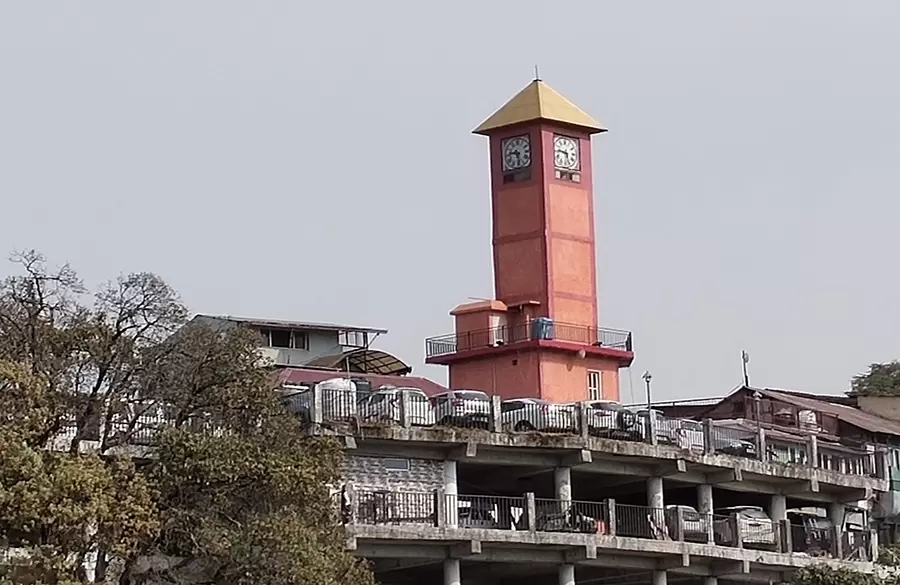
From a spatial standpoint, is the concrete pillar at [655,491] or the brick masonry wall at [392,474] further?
the concrete pillar at [655,491]

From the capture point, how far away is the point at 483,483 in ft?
180

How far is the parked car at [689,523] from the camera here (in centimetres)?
5322

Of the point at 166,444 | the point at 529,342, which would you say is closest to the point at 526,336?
the point at 529,342

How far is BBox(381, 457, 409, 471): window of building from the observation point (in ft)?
161

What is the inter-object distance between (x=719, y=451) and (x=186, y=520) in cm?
2318

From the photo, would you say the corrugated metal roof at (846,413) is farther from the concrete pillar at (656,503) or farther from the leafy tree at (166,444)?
the leafy tree at (166,444)

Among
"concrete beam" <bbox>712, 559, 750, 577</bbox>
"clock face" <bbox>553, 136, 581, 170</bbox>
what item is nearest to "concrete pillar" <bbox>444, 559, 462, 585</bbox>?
"concrete beam" <bbox>712, 559, 750, 577</bbox>

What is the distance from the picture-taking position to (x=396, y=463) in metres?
49.2

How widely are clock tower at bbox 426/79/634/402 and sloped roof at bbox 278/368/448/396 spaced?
3.80m

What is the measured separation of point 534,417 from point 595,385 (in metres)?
14.1

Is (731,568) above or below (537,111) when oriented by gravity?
below

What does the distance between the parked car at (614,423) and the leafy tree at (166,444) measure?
15186 mm

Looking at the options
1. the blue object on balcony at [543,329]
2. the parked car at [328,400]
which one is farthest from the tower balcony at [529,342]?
the parked car at [328,400]

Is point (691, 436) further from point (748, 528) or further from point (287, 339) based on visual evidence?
point (287, 339)
